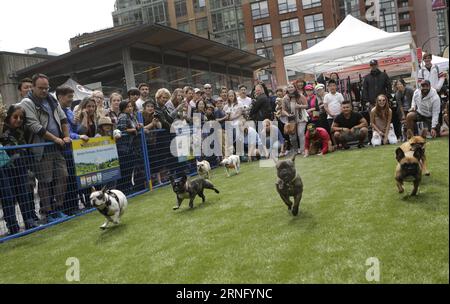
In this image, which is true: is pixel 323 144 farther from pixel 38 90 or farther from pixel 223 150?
pixel 38 90

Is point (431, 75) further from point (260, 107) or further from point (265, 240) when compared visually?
point (265, 240)

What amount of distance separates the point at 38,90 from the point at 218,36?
58.1 meters

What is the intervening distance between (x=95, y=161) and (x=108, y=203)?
228 centimetres

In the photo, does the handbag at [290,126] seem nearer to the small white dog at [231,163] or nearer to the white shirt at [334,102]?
the white shirt at [334,102]

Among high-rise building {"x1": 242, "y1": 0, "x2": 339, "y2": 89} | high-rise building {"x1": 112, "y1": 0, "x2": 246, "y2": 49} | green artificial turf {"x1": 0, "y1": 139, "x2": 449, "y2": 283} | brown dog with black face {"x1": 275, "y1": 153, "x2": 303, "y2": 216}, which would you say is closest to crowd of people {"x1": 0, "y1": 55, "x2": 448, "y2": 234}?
green artificial turf {"x1": 0, "y1": 139, "x2": 449, "y2": 283}

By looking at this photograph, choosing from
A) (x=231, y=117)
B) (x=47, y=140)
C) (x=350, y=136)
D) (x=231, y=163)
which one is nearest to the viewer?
(x=47, y=140)

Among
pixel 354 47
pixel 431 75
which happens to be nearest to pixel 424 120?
pixel 431 75

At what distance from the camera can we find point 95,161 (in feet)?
25.5

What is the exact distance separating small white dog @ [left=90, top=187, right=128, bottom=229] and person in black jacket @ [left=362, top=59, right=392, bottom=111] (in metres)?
8.93

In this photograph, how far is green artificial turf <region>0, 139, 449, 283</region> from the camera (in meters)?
3.14

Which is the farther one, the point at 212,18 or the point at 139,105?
the point at 212,18

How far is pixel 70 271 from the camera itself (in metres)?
4.15

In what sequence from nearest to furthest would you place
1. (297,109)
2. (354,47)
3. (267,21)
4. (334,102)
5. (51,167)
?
(51,167)
(297,109)
(334,102)
(354,47)
(267,21)
